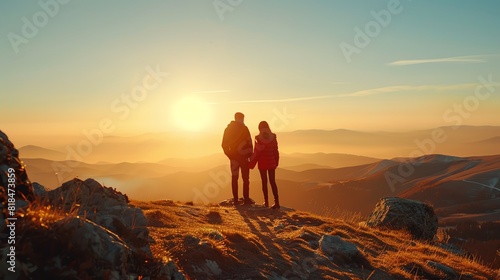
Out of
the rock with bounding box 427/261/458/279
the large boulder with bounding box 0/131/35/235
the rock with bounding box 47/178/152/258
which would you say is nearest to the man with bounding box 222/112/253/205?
the rock with bounding box 427/261/458/279

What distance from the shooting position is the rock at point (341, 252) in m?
11.3

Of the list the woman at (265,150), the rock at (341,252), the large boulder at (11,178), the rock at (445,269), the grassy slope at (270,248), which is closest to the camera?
the large boulder at (11,178)

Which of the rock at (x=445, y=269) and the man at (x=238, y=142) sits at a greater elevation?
the man at (x=238, y=142)

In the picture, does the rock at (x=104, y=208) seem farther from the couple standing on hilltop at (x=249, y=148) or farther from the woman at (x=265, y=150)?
the woman at (x=265, y=150)

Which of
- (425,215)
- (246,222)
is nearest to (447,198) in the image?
(425,215)

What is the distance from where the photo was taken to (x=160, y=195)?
2220 centimetres

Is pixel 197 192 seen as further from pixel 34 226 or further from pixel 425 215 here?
pixel 34 226

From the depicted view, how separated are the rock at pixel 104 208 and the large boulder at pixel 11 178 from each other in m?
1.07

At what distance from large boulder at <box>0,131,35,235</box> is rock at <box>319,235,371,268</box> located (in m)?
8.36

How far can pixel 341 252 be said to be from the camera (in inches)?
453

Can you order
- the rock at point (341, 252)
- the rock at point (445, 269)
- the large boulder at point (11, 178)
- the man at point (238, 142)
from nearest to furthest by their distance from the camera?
the large boulder at point (11, 178)
the rock at point (341, 252)
the rock at point (445, 269)
the man at point (238, 142)

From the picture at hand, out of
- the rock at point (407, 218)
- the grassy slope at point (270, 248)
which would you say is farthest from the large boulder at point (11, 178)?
the rock at point (407, 218)

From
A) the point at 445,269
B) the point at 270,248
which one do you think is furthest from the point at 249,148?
the point at 445,269

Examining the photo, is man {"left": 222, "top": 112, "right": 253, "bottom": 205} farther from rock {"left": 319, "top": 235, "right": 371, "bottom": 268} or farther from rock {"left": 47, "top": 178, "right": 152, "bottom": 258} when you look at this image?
rock {"left": 47, "top": 178, "right": 152, "bottom": 258}
